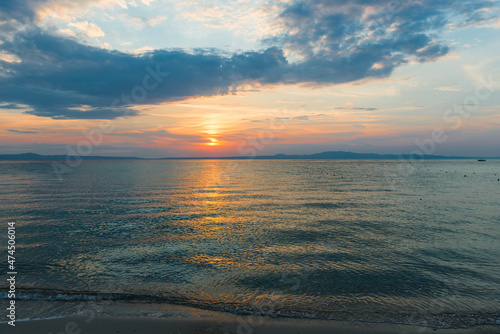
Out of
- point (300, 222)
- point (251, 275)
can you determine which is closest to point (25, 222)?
point (251, 275)

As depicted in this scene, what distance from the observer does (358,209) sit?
34.2m

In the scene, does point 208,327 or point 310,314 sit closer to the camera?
point 208,327

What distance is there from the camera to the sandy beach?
379 inches

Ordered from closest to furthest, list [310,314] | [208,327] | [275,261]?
[208,327] < [310,314] < [275,261]

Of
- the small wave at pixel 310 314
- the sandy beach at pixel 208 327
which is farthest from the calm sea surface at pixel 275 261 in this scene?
the sandy beach at pixel 208 327

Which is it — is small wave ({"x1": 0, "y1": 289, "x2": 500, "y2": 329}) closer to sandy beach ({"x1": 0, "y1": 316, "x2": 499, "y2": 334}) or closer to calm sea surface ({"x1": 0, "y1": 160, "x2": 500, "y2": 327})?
calm sea surface ({"x1": 0, "y1": 160, "x2": 500, "y2": 327})

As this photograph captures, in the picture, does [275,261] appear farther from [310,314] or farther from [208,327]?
[208,327]

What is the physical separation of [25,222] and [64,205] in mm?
10126

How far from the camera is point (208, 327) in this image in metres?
9.79

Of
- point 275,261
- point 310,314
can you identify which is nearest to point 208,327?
point 310,314

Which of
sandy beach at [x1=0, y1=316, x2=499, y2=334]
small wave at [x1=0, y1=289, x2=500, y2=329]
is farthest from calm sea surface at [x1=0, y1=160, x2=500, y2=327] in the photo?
sandy beach at [x1=0, y1=316, x2=499, y2=334]

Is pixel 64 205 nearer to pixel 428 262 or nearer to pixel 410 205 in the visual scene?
pixel 428 262

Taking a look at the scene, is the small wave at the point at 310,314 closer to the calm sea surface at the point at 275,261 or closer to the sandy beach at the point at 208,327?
the calm sea surface at the point at 275,261

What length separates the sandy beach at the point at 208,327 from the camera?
9.62m
